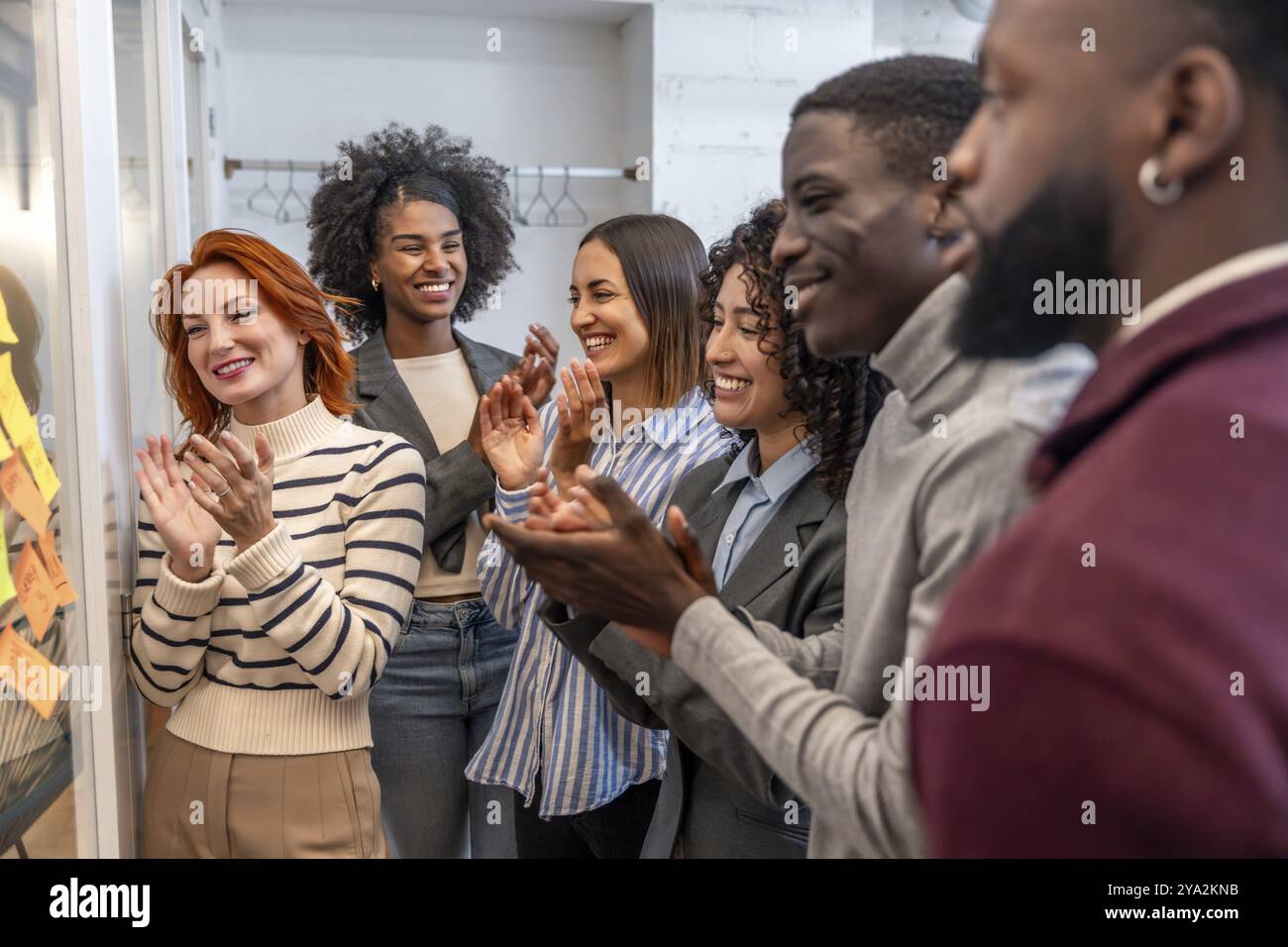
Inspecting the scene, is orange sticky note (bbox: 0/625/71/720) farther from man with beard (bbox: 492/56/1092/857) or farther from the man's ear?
the man's ear

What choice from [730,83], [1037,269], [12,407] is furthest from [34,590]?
[730,83]

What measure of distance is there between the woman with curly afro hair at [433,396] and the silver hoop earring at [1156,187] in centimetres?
94

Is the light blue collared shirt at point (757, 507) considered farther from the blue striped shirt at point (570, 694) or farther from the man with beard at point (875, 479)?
the man with beard at point (875, 479)

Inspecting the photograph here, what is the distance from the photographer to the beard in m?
0.45

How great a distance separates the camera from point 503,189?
1972 millimetres

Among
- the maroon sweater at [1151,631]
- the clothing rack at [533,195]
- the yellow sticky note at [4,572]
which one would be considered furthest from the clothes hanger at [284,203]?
the maroon sweater at [1151,631]

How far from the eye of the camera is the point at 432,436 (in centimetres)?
154

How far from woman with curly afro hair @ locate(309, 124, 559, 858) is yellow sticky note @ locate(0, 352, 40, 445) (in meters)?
0.53

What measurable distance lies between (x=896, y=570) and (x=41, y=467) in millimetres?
758

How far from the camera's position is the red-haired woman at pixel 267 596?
1067mm

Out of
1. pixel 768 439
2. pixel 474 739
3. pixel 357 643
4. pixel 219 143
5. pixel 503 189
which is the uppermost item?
pixel 219 143
